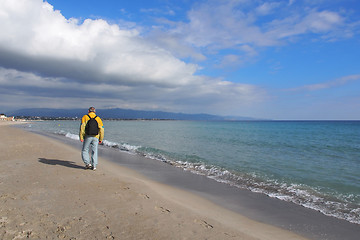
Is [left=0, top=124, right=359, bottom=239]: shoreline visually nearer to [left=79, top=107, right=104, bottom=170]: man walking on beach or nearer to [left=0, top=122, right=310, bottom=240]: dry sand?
[left=0, top=122, right=310, bottom=240]: dry sand

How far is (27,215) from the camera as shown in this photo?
14.8 ft

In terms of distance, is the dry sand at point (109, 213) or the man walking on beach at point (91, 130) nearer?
the dry sand at point (109, 213)

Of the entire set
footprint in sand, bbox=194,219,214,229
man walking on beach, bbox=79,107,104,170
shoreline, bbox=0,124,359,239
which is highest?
man walking on beach, bbox=79,107,104,170

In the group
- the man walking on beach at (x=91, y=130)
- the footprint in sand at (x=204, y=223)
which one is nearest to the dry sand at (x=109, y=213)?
the footprint in sand at (x=204, y=223)

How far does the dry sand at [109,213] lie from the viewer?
4.01 metres

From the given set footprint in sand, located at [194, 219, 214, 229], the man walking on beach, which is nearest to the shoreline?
footprint in sand, located at [194, 219, 214, 229]

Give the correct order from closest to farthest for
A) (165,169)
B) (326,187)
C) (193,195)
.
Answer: (193,195)
(326,187)
(165,169)

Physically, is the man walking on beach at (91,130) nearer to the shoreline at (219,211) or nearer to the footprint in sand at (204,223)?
the shoreline at (219,211)

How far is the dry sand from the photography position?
4.01m

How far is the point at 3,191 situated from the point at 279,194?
28.4 feet

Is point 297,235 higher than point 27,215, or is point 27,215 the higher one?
point 27,215

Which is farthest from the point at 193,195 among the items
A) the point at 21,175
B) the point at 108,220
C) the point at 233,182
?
the point at 21,175

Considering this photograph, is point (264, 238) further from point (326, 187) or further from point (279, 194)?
point (326, 187)

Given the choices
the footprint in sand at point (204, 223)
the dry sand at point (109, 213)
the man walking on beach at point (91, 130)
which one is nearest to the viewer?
the dry sand at point (109, 213)
